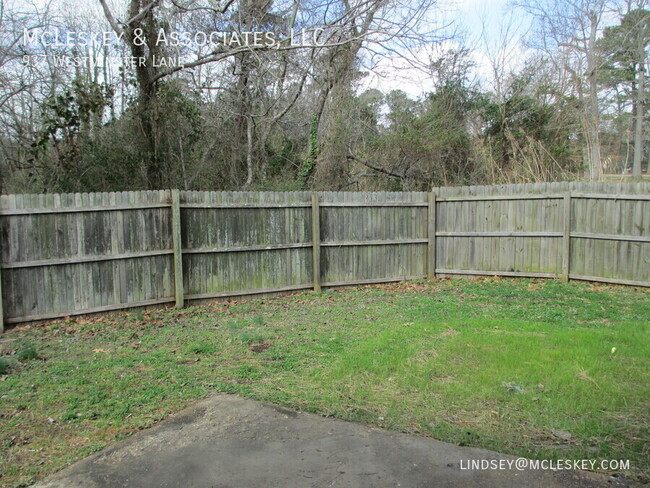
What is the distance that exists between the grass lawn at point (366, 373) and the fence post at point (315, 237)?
1.63 metres

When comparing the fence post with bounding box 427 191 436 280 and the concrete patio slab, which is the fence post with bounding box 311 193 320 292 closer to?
the fence post with bounding box 427 191 436 280

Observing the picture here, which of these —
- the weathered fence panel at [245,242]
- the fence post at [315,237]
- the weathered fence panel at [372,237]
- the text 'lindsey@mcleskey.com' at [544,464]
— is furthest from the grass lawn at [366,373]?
the weathered fence panel at [372,237]

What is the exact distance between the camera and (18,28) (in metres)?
11.7

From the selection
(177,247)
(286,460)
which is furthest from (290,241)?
(286,460)

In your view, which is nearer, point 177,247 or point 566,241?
point 177,247

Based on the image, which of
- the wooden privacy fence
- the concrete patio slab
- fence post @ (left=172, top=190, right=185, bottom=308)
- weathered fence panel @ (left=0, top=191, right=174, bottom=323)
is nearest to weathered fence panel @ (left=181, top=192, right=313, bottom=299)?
the wooden privacy fence

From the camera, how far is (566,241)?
9625 millimetres

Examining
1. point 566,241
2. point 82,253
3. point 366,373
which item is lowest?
point 366,373

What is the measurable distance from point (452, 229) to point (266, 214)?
14.0 ft

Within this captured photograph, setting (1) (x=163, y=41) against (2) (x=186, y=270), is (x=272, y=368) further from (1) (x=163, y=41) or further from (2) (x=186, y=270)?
(1) (x=163, y=41)

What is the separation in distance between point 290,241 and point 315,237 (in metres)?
0.51

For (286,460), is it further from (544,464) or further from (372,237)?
(372,237)

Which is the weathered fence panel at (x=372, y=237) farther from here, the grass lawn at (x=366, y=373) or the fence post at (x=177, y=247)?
the fence post at (x=177, y=247)

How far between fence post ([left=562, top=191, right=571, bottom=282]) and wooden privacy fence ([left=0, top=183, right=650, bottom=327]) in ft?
0.08
